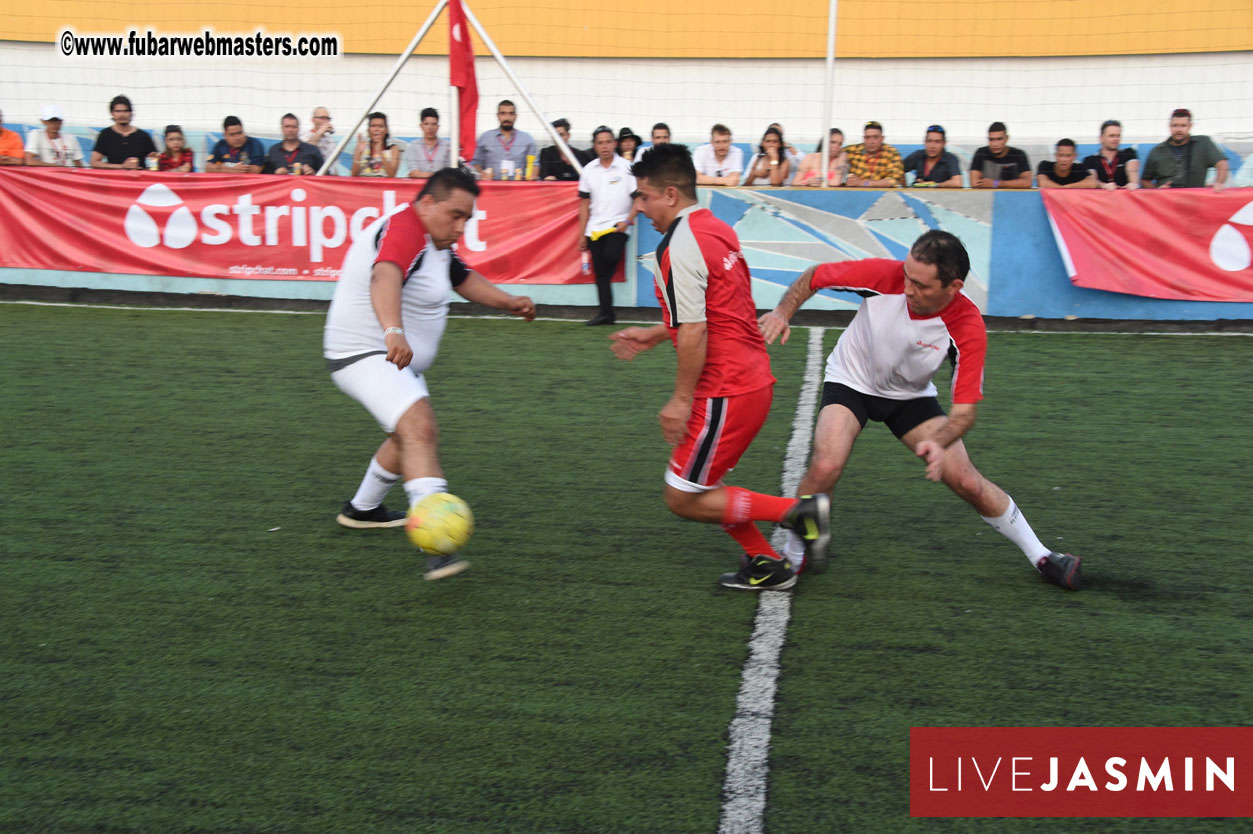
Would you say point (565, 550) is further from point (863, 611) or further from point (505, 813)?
point (505, 813)

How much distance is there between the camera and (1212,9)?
68.6 feet

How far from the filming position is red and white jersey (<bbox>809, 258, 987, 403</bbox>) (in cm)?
478

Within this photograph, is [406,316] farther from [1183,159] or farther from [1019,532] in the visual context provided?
[1183,159]

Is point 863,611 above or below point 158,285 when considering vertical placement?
below

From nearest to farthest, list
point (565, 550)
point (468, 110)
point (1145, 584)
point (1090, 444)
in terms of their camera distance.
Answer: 1. point (1145, 584)
2. point (565, 550)
3. point (1090, 444)
4. point (468, 110)

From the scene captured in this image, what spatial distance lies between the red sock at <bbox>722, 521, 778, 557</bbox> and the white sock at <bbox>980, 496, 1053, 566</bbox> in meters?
1.02

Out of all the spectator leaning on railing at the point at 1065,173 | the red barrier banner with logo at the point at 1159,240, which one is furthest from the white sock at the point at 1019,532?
the spectator leaning on railing at the point at 1065,173

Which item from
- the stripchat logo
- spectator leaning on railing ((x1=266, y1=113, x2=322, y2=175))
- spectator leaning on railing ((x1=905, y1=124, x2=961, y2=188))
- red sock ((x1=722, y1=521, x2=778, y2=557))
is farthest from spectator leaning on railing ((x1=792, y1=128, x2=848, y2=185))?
red sock ((x1=722, y1=521, x2=778, y2=557))

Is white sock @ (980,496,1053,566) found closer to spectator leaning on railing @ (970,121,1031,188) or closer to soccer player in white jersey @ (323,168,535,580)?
soccer player in white jersey @ (323,168,535,580)

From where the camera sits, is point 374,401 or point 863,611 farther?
point 374,401

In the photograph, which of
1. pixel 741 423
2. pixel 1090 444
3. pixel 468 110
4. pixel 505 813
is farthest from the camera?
pixel 468 110

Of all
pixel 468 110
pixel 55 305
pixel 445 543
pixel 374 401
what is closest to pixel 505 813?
pixel 445 543

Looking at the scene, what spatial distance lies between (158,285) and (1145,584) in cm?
1087

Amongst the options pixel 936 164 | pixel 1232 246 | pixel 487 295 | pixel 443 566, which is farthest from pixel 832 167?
pixel 443 566
